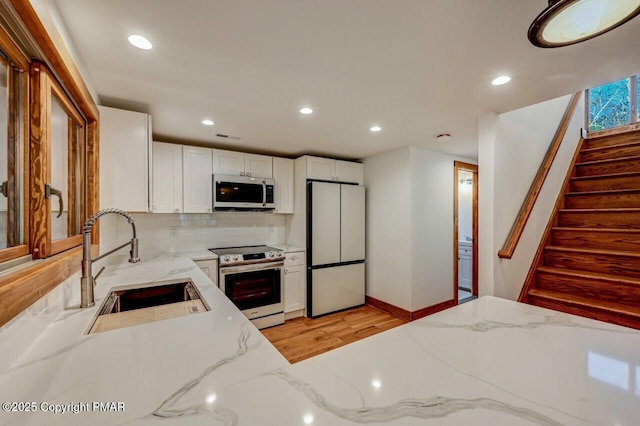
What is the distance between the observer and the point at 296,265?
3.55 metres

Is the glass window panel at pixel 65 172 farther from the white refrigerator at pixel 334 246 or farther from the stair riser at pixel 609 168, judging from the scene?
the stair riser at pixel 609 168

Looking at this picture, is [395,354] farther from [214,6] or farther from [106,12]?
[106,12]

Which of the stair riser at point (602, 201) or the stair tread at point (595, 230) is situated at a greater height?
the stair riser at point (602, 201)

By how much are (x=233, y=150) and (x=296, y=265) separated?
1.78 metres

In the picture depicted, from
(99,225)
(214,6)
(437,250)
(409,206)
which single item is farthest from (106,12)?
(437,250)

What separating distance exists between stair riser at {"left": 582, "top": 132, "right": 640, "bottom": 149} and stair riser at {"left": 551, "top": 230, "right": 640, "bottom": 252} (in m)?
1.74

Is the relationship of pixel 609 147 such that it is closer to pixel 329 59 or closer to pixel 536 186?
pixel 536 186

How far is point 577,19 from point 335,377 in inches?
61.3

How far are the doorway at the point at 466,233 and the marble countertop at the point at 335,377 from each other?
3240mm

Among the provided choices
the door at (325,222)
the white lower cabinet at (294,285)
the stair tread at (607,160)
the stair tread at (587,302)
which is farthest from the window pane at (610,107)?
the white lower cabinet at (294,285)

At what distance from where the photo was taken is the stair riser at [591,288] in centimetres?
201

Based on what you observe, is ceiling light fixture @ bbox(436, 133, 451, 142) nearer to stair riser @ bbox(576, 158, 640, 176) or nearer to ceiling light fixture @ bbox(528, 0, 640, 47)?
stair riser @ bbox(576, 158, 640, 176)

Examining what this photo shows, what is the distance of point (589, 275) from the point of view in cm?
221

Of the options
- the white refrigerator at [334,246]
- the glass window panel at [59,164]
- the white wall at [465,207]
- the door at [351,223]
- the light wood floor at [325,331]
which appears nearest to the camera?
the glass window panel at [59,164]
